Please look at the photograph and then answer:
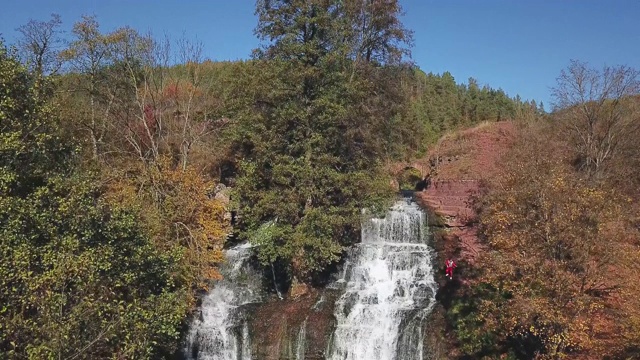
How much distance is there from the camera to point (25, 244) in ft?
39.1

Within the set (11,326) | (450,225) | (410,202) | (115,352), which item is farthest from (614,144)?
(11,326)

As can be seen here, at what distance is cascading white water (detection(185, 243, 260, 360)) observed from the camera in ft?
77.8

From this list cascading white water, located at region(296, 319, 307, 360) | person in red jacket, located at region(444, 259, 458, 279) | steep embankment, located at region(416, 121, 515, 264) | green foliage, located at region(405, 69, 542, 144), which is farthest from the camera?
green foliage, located at region(405, 69, 542, 144)

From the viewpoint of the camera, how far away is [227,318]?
24969mm

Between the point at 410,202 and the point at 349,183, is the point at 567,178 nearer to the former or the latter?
the point at 349,183

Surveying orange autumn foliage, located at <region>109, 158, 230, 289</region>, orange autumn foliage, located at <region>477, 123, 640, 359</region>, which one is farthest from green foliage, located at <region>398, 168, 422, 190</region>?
orange autumn foliage, located at <region>477, 123, 640, 359</region>

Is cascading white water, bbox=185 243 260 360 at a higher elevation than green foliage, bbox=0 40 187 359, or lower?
lower

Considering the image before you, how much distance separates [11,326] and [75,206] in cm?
362

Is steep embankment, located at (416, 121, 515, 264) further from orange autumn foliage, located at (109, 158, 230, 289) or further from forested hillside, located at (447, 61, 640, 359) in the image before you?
orange autumn foliage, located at (109, 158, 230, 289)

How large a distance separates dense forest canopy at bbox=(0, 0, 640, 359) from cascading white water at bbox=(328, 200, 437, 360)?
5.37 feet

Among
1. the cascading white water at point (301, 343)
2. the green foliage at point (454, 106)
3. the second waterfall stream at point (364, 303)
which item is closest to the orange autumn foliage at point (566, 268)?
the second waterfall stream at point (364, 303)

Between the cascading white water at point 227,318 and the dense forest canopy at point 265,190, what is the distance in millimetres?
1372

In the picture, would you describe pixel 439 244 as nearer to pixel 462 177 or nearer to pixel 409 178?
pixel 462 177

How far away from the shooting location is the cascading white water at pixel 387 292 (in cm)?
2317
